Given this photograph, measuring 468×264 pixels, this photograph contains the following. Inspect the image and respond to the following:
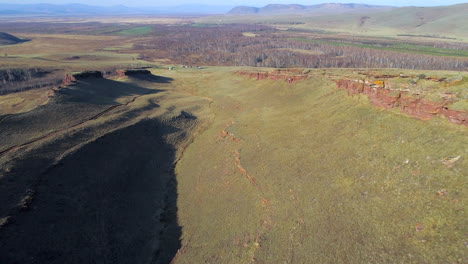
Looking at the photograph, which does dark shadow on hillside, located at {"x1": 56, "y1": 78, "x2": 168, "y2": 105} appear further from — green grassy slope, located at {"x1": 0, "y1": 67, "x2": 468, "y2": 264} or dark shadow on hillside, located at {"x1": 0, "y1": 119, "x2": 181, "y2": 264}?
dark shadow on hillside, located at {"x1": 0, "y1": 119, "x2": 181, "y2": 264}

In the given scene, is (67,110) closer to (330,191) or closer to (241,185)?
(241,185)

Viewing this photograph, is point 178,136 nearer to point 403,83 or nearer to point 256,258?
point 256,258

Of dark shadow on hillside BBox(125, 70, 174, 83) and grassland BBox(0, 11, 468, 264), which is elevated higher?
dark shadow on hillside BBox(125, 70, 174, 83)

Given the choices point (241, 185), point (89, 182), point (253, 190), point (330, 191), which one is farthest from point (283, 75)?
point (89, 182)

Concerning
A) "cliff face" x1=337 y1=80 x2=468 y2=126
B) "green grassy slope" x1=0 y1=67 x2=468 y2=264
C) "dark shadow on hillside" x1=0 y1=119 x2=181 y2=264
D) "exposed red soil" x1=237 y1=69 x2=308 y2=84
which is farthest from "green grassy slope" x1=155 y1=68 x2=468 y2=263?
"exposed red soil" x1=237 y1=69 x2=308 y2=84

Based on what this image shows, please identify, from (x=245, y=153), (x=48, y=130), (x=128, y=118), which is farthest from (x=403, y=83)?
(x=48, y=130)

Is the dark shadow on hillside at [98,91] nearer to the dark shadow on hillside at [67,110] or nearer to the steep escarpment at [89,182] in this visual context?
the dark shadow on hillside at [67,110]
